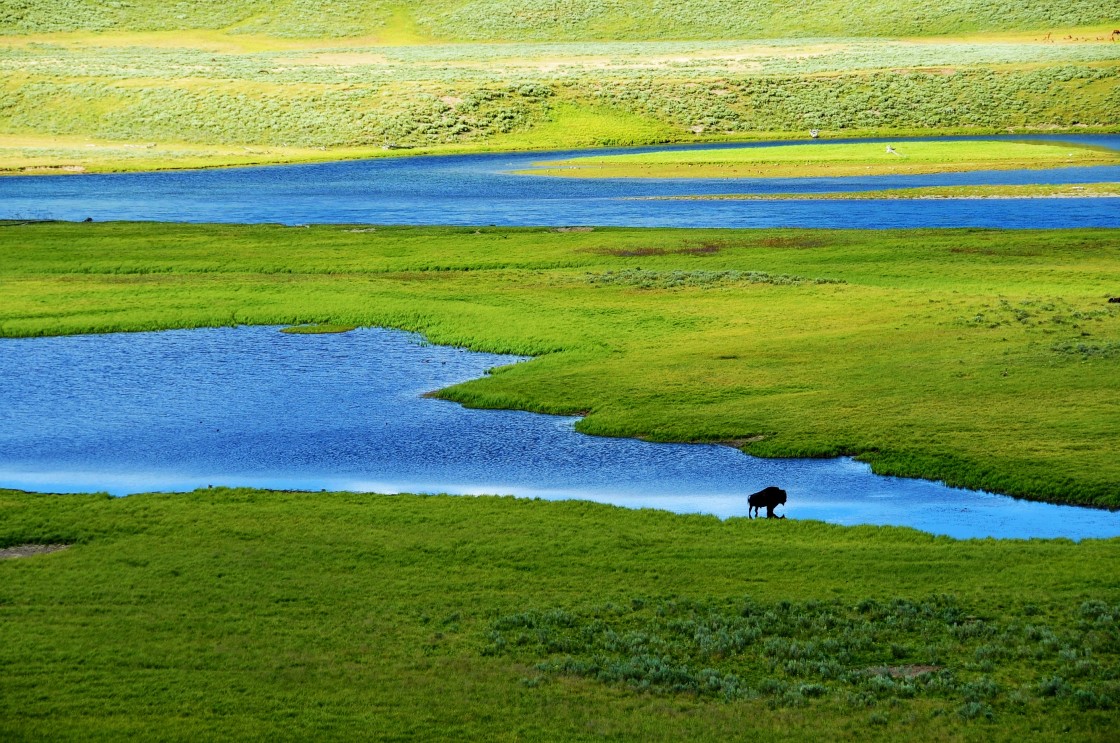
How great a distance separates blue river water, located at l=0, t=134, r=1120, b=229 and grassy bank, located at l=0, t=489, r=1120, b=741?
43.9 meters

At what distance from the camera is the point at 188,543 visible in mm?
19703

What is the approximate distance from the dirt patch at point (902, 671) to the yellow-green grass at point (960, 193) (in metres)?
59.8

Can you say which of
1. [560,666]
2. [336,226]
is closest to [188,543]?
[560,666]

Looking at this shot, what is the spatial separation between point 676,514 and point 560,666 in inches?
263

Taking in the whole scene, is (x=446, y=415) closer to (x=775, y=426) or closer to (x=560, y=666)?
(x=775, y=426)

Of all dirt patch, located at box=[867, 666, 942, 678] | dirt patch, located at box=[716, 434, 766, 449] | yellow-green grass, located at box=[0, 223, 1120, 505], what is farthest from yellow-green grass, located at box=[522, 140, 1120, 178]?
dirt patch, located at box=[867, 666, 942, 678]

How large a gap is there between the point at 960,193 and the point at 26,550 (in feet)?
201

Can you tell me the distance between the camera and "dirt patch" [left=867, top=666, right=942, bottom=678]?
14627 mm

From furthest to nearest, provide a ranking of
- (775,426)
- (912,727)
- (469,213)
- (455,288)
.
→ (469,213) → (455,288) → (775,426) → (912,727)

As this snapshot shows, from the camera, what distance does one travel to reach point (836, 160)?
9200cm

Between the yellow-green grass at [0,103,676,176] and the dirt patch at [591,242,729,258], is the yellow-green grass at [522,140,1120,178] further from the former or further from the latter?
the dirt patch at [591,242,729,258]

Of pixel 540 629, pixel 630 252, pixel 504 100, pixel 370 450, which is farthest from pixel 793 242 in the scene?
pixel 504 100

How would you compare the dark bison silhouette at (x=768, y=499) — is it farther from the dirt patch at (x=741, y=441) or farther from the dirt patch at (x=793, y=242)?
the dirt patch at (x=793, y=242)

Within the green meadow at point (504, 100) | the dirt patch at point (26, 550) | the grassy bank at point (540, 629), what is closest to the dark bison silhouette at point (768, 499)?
the grassy bank at point (540, 629)
